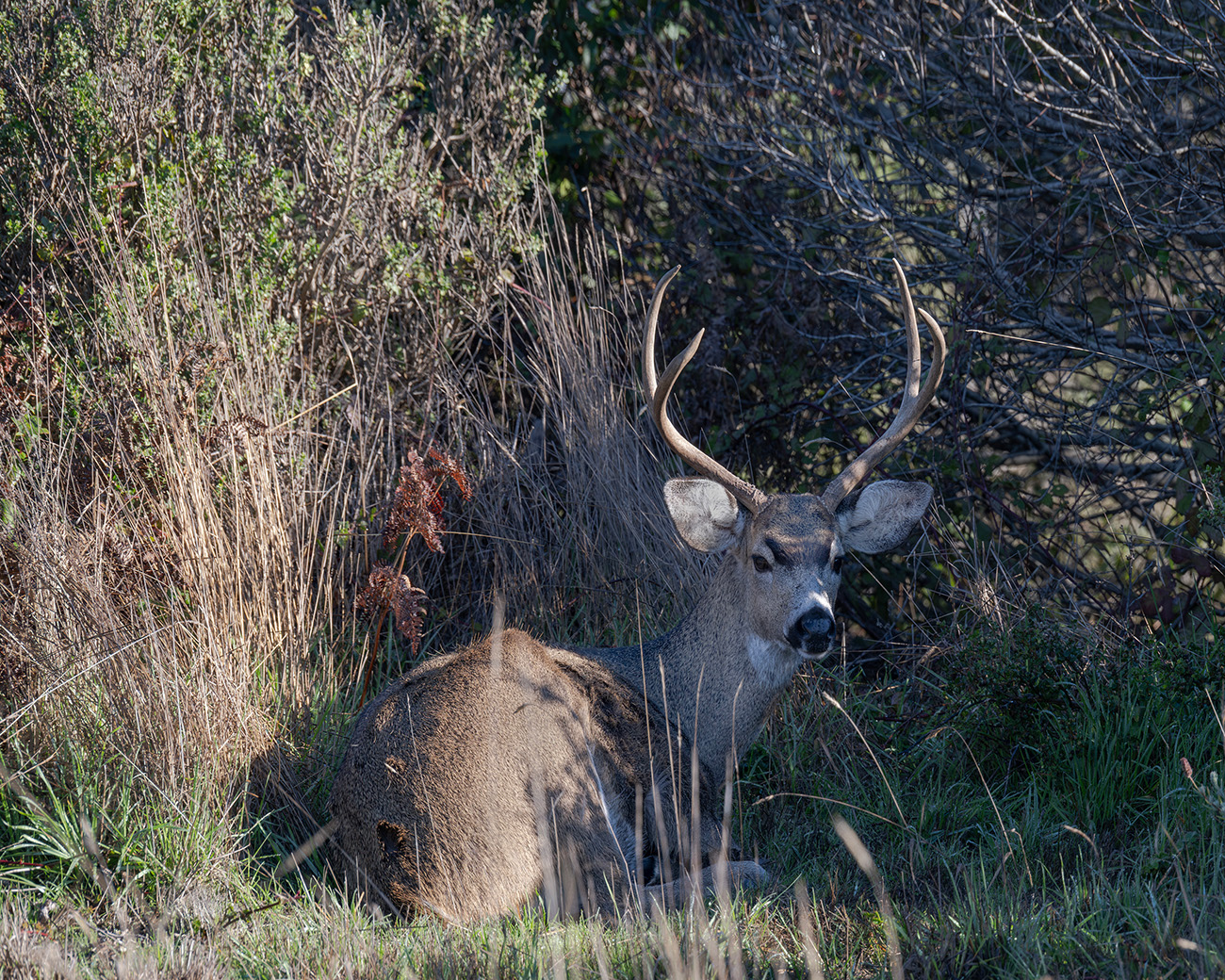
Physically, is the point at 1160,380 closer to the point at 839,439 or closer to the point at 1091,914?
the point at 839,439

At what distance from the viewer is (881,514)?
4.65 m

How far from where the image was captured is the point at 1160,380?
5.67 meters

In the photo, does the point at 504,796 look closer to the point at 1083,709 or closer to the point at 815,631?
the point at 815,631

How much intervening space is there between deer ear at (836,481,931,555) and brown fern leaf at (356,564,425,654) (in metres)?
1.77

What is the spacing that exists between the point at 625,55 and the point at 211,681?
5.19m

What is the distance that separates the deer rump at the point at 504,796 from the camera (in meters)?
3.56

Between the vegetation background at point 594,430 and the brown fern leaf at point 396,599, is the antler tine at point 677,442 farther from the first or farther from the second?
the brown fern leaf at point 396,599

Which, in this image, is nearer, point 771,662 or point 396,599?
point 771,662

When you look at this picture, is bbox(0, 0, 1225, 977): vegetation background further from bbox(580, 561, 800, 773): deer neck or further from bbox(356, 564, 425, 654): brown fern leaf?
bbox(580, 561, 800, 773): deer neck

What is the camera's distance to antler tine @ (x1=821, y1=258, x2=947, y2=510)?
14.4 ft

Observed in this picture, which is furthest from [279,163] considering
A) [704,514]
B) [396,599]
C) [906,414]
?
[906,414]

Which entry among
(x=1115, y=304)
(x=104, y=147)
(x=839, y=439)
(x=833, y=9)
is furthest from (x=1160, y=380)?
(x=104, y=147)

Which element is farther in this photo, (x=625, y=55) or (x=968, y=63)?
(x=625, y=55)

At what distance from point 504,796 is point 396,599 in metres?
1.49
